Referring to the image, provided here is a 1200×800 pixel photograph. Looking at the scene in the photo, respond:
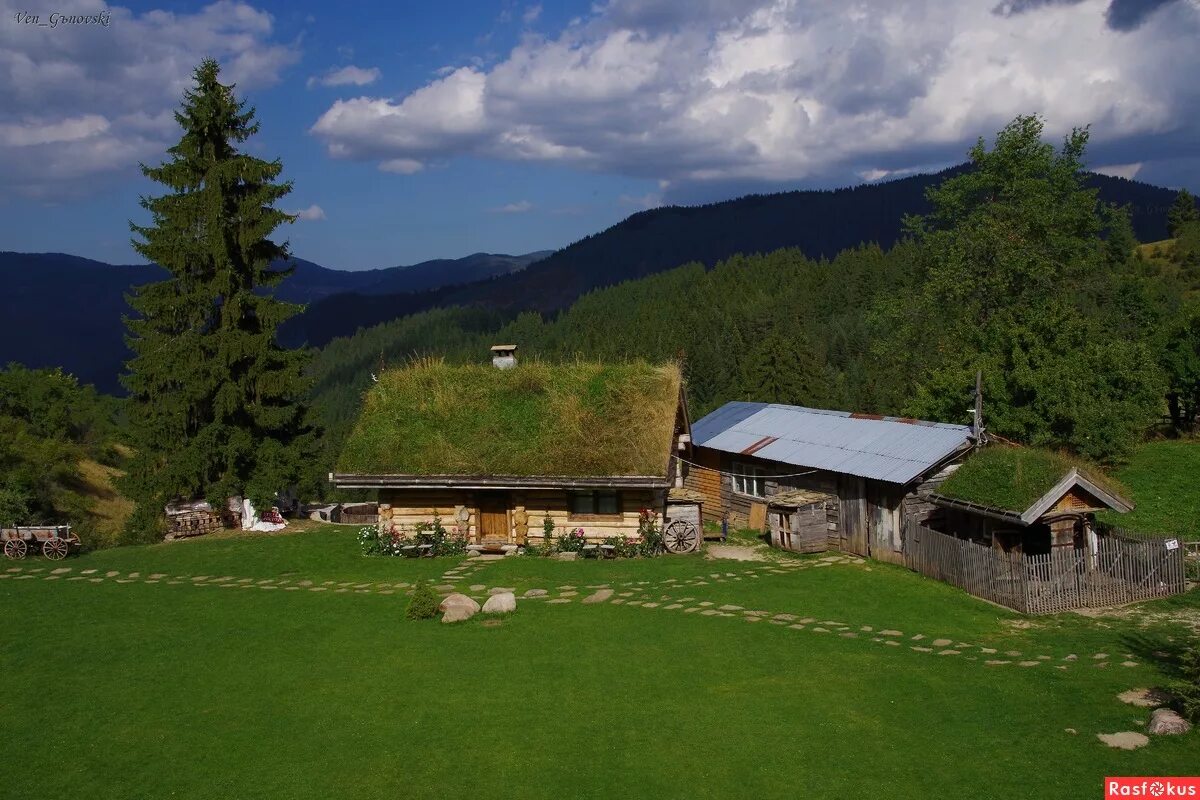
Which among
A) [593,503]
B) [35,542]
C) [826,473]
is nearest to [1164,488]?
[826,473]

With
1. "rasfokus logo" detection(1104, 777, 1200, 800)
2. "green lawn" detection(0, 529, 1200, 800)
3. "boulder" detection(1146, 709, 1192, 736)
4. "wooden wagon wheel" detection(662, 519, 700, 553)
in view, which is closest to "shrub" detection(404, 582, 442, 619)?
"green lawn" detection(0, 529, 1200, 800)

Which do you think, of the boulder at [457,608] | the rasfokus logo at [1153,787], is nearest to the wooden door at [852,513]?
the boulder at [457,608]

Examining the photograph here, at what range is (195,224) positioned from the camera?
3128 cm

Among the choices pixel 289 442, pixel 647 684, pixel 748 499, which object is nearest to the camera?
pixel 647 684

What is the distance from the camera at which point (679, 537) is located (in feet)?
84.2

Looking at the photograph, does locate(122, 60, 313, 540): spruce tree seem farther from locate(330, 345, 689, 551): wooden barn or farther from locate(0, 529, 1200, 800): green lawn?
locate(0, 529, 1200, 800): green lawn

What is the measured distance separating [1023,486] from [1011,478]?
445mm

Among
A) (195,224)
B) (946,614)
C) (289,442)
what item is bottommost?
(946,614)

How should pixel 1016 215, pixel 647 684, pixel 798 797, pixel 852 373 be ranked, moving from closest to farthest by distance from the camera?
pixel 798 797
pixel 647 684
pixel 1016 215
pixel 852 373

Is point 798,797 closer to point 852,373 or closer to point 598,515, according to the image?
point 598,515

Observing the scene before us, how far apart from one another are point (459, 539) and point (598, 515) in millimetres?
4148

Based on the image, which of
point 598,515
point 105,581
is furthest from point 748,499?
point 105,581

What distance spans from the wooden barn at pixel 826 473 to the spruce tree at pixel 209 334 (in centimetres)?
1597

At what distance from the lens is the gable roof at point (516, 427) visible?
81.5ft
